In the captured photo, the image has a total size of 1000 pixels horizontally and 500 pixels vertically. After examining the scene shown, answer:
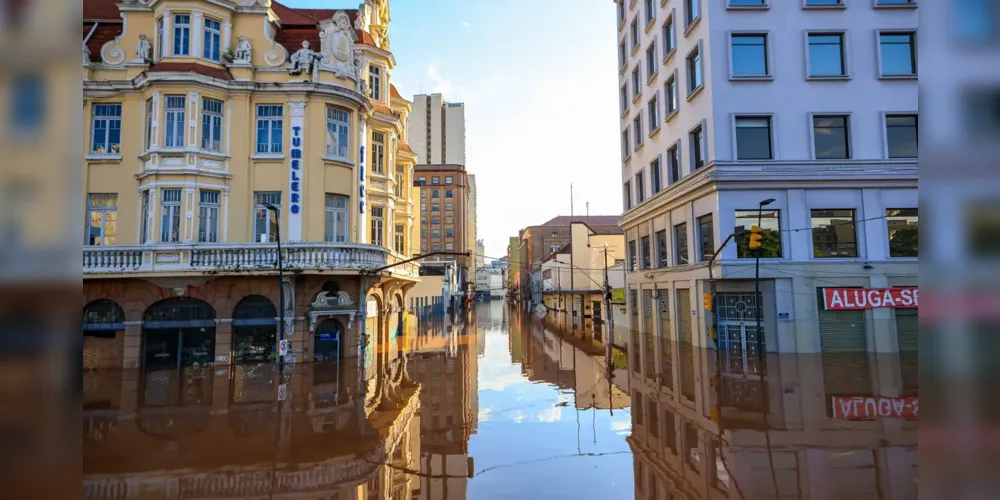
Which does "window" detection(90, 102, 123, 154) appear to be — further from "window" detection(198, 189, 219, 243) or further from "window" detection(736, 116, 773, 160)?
"window" detection(736, 116, 773, 160)

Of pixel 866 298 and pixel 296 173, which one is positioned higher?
pixel 296 173

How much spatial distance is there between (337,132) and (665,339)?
71.4 feet

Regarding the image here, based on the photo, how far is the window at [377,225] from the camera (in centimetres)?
2783

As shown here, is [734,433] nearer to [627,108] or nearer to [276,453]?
[276,453]

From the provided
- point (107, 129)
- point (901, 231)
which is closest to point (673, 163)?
point (901, 231)

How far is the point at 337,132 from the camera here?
24609mm

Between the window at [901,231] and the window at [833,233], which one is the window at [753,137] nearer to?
the window at [833,233]

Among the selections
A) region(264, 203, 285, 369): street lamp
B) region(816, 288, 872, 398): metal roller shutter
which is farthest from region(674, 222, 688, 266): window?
region(264, 203, 285, 369): street lamp

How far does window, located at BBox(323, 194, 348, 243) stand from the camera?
23.9 metres

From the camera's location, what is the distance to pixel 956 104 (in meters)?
1.89

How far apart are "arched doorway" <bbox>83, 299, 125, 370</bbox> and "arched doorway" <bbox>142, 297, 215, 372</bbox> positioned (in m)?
1.10

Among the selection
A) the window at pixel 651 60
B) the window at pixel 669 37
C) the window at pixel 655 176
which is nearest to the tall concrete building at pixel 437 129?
the window at pixel 651 60

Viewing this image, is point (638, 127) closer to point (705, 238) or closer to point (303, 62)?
point (705, 238)

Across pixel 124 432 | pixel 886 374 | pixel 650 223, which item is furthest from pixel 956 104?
pixel 650 223
